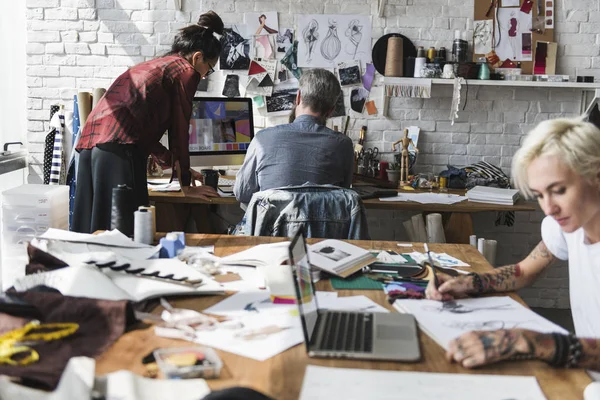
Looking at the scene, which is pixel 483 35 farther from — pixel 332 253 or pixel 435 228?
pixel 332 253

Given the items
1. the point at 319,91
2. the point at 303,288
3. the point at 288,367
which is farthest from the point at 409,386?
the point at 319,91

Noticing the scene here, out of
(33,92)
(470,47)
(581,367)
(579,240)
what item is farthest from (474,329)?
(33,92)

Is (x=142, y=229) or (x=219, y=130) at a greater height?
(x=219, y=130)

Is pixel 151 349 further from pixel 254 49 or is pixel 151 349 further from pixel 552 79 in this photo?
pixel 552 79

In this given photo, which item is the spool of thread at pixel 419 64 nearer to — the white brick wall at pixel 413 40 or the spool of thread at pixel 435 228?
the white brick wall at pixel 413 40

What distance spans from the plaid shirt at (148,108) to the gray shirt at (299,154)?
443 millimetres

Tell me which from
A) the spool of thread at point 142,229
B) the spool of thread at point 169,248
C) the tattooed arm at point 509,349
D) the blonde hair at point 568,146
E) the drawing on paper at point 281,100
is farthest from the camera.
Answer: the drawing on paper at point 281,100

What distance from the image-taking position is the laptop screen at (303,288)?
4.75ft

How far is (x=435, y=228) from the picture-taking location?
3.67 m

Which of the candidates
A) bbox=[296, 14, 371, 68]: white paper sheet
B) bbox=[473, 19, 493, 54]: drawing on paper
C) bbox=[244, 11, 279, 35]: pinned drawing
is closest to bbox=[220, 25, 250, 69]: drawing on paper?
bbox=[244, 11, 279, 35]: pinned drawing

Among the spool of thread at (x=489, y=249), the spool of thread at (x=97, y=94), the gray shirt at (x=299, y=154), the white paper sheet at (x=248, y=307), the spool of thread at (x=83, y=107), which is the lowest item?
the spool of thread at (x=489, y=249)

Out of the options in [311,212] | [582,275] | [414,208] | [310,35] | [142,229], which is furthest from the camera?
[310,35]

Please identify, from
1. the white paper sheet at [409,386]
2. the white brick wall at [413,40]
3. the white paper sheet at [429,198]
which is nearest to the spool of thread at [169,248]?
the white paper sheet at [409,386]

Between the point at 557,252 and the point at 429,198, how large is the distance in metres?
1.80
